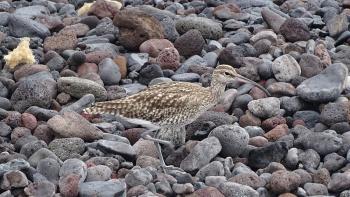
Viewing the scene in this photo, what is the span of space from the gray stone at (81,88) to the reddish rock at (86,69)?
35.3 inches

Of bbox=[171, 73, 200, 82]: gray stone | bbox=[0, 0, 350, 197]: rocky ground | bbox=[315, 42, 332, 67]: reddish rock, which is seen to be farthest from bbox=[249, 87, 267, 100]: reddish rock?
bbox=[315, 42, 332, 67]: reddish rock

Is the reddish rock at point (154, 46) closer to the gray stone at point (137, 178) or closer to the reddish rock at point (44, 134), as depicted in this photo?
the reddish rock at point (44, 134)

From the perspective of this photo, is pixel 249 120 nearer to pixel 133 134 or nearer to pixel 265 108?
pixel 265 108

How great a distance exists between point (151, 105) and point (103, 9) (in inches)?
245

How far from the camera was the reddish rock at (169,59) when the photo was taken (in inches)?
547

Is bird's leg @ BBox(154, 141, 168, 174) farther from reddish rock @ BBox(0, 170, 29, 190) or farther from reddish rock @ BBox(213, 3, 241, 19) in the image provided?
reddish rock @ BBox(213, 3, 241, 19)

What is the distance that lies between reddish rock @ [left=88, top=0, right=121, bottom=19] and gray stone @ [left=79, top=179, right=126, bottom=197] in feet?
24.3

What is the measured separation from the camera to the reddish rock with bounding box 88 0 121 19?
1634 centimetres

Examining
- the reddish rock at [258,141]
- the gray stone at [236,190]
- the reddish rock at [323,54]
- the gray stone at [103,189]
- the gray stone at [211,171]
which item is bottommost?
the reddish rock at [323,54]

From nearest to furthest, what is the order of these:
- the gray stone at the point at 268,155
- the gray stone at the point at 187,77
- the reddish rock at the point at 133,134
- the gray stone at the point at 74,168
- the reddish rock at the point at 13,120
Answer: the gray stone at the point at 74,168 < the gray stone at the point at 268,155 < the reddish rock at the point at 133,134 < the reddish rock at the point at 13,120 < the gray stone at the point at 187,77

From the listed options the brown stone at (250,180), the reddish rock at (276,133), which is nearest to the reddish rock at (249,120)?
the reddish rock at (276,133)

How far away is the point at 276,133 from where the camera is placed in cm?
1155

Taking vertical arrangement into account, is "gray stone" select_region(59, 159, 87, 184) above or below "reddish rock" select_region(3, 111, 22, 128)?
above

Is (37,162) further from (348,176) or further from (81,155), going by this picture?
(348,176)
